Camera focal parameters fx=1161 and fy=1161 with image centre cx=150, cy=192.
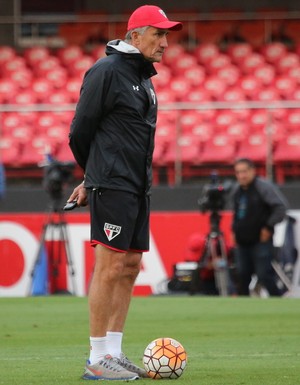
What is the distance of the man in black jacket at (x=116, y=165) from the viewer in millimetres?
6672

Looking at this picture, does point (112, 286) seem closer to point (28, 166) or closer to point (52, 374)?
point (52, 374)

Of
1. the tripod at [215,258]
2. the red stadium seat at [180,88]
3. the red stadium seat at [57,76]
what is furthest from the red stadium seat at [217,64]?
the tripod at [215,258]

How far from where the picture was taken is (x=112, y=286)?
21.9ft

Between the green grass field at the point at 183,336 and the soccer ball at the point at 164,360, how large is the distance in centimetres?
8

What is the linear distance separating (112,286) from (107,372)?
491 millimetres

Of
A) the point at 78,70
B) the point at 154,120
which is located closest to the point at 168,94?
the point at 78,70

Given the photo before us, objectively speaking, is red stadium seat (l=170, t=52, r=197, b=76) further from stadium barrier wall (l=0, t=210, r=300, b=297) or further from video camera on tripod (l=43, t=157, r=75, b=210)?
video camera on tripod (l=43, t=157, r=75, b=210)

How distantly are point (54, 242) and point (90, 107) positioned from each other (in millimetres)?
10301

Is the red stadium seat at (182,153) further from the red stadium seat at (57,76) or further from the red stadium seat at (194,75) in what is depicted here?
the red stadium seat at (57,76)

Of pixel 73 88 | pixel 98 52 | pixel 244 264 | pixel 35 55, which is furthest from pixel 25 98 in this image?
pixel 244 264

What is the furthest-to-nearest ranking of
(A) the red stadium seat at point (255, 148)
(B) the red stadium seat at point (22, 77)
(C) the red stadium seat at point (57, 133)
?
(B) the red stadium seat at point (22, 77), (C) the red stadium seat at point (57, 133), (A) the red stadium seat at point (255, 148)

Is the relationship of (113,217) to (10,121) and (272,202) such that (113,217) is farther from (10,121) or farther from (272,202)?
(10,121)

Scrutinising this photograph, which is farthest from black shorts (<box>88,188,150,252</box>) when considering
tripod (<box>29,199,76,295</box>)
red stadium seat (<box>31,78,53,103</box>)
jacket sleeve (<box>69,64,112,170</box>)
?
red stadium seat (<box>31,78,53,103</box>)

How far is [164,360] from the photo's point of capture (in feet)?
21.9
